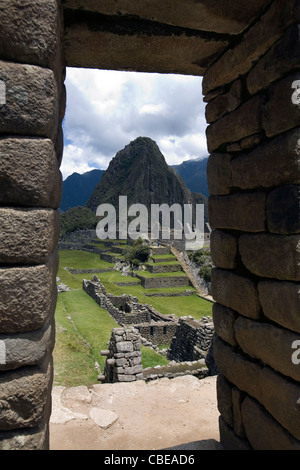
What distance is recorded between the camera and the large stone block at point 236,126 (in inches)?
125

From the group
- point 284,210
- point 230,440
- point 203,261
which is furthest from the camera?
point 203,261

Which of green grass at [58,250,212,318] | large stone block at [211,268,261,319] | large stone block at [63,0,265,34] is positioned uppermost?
large stone block at [63,0,265,34]

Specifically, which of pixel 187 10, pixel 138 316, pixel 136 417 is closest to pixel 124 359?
pixel 136 417

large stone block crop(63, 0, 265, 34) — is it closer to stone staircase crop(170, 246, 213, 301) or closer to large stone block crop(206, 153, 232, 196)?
large stone block crop(206, 153, 232, 196)

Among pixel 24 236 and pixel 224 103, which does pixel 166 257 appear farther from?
pixel 24 236

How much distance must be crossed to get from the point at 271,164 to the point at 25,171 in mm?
1956

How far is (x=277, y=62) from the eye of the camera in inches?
112

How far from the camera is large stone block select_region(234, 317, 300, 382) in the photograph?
107 inches

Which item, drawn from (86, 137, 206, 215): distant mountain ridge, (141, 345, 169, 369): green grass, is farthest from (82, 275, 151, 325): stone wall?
(86, 137, 206, 215): distant mountain ridge

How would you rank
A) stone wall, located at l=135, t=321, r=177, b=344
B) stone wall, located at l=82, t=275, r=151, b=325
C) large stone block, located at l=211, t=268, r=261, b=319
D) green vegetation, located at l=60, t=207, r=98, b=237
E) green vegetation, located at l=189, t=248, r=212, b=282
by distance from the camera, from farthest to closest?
green vegetation, located at l=60, t=207, r=98, b=237 → green vegetation, located at l=189, t=248, r=212, b=282 → stone wall, located at l=82, t=275, r=151, b=325 → stone wall, located at l=135, t=321, r=177, b=344 → large stone block, located at l=211, t=268, r=261, b=319

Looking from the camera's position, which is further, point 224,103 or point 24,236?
point 224,103

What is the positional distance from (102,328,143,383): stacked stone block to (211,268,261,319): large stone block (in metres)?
6.08
